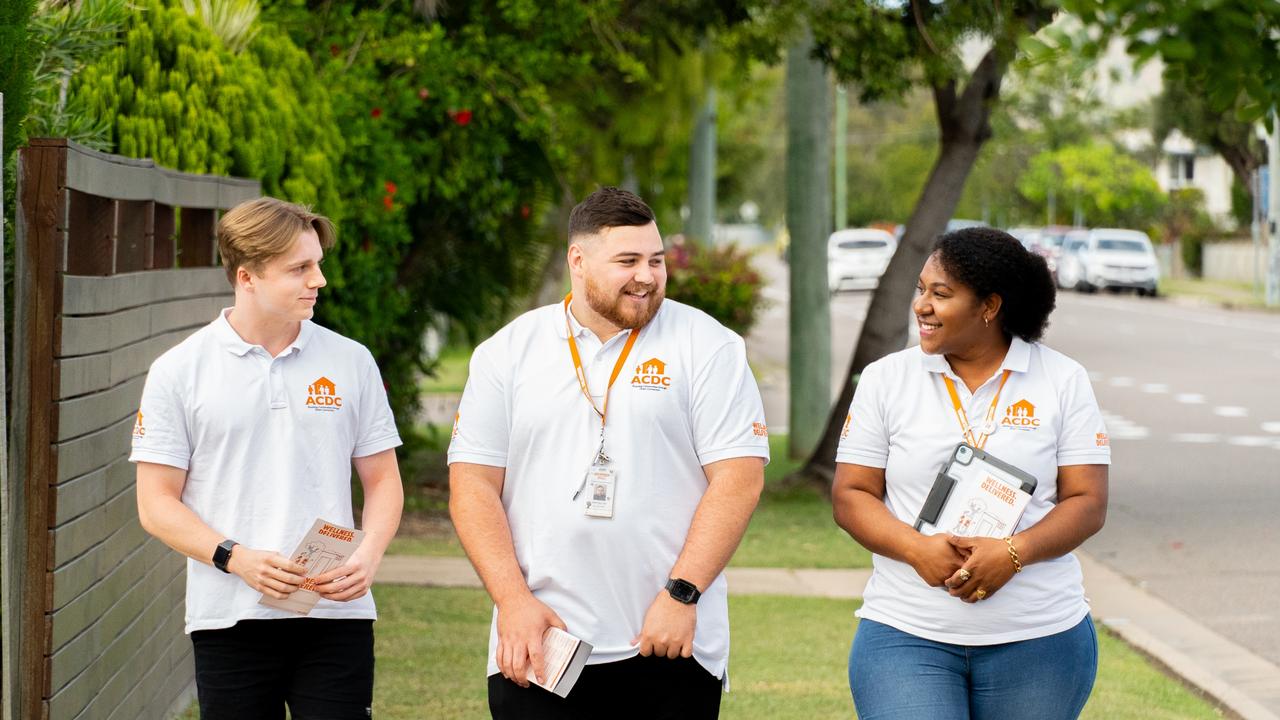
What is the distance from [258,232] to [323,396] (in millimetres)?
426

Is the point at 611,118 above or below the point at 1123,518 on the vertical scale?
above

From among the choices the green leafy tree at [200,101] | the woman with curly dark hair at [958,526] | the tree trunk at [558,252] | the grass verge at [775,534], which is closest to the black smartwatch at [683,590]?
the woman with curly dark hair at [958,526]

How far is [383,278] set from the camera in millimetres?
11859

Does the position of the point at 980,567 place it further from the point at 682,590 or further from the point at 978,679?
the point at 682,590

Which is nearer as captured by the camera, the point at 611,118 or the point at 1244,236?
the point at 611,118

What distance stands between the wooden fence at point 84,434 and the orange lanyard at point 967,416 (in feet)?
7.79

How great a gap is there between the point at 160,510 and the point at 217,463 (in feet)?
0.56

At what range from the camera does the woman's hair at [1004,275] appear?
4191 mm

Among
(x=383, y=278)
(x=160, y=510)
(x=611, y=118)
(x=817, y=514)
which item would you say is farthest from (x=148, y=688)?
(x=611, y=118)

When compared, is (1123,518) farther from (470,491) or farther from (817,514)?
(470,491)

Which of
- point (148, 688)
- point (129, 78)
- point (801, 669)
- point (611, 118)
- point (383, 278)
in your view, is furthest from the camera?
point (611, 118)

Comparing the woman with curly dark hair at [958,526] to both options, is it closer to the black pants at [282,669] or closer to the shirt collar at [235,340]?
the black pants at [282,669]

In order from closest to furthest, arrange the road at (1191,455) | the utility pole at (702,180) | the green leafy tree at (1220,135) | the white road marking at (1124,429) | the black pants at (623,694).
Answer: the black pants at (623,694) < the road at (1191,455) < the white road marking at (1124,429) < the utility pole at (702,180) < the green leafy tree at (1220,135)

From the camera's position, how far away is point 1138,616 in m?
9.23
